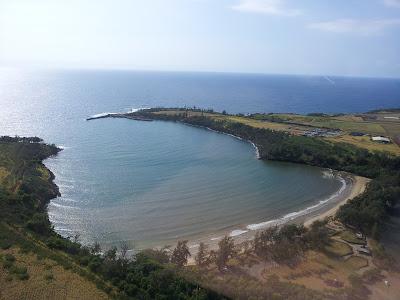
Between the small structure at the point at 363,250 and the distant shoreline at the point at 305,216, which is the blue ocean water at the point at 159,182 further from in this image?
the small structure at the point at 363,250

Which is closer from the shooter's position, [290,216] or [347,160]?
→ [290,216]

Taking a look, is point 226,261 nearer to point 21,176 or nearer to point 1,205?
point 1,205

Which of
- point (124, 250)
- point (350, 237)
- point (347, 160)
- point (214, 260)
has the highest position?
point (347, 160)

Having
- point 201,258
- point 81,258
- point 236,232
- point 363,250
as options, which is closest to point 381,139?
point 363,250

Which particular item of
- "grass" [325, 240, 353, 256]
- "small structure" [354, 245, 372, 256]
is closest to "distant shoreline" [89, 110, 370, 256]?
"grass" [325, 240, 353, 256]

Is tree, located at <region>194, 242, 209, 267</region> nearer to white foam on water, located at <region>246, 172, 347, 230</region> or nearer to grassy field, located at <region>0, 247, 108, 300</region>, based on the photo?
grassy field, located at <region>0, 247, 108, 300</region>

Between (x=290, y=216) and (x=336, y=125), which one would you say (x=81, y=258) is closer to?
(x=290, y=216)

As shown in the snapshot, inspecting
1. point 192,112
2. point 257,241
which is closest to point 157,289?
point 257,241
